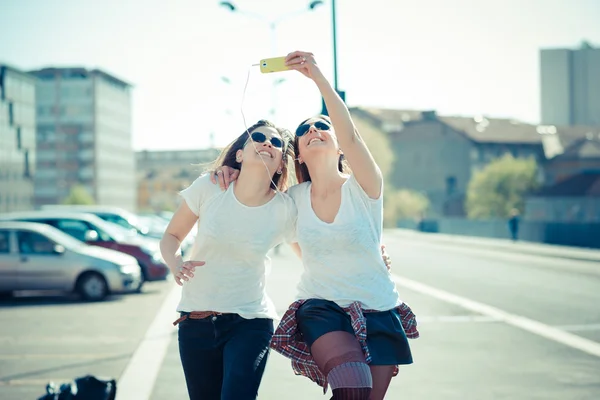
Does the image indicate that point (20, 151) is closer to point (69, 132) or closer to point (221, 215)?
point (69, 132)

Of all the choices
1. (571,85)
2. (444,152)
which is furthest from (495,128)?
(571,85)

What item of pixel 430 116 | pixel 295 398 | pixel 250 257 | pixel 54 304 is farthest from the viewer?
pixel 430 116

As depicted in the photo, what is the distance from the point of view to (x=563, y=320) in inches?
434

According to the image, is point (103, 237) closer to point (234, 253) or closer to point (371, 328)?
point (234, 253)

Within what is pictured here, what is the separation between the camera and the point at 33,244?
1441cm

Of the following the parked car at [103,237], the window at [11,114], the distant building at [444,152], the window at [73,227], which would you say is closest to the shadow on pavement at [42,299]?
the parked car at [103,237]

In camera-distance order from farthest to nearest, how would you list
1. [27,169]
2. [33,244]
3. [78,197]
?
[78,197] < [27,169] < [33,244]

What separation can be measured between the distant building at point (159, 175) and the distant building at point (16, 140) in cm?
5387

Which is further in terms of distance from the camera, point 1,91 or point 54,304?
point 1,91

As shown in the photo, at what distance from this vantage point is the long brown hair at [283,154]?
13.3ft

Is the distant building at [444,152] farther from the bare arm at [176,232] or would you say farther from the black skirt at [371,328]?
the black skirt at [371,328]

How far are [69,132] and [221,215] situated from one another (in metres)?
137

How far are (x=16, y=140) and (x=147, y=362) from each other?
3277 inches

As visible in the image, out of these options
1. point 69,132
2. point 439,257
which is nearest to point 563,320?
point 439,257
